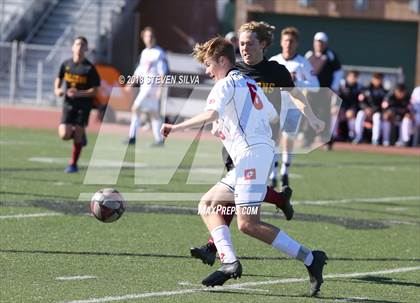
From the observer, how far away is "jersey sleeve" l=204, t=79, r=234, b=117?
774cm

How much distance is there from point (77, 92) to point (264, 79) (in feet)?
21.1

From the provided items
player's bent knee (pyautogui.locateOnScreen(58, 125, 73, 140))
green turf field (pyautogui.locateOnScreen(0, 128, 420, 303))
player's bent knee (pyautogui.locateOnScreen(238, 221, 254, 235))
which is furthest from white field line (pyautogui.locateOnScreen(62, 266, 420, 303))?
player's bent knee (pyautogui.locateOnScreen(58, 125, 73, 140))

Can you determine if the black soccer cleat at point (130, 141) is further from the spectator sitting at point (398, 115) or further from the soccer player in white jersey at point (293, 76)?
the soccer player in white jersey at point (293, 76)

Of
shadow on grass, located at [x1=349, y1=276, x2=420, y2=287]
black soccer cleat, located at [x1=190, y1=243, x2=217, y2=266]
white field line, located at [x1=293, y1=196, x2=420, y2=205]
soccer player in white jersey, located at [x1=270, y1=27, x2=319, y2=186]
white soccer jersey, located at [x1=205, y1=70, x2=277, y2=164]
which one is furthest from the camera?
soccer player in white jersey, located at [x1=270, y1=27, x2=319, y2=186]

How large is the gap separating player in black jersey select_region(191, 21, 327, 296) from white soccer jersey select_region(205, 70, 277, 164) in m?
0.44

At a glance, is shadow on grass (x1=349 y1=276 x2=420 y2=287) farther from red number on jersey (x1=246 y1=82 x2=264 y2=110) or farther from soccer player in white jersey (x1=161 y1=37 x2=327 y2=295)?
red number on jersey (x1=246 y1=82 x2=264 y2=110)

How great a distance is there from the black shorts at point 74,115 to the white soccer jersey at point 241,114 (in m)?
8.24

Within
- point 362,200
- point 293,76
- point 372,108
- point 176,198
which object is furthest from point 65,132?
point 372,108

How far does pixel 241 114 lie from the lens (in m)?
7.96

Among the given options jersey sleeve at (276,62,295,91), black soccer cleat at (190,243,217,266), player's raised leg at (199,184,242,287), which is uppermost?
jersey sleeve at (276,62,295,91)

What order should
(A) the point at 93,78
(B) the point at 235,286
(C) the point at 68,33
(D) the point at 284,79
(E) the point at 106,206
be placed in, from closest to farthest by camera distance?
(B) the point at 235,286
(E) the point at 106,206
(D) the point at 284,79
(A) the point at 93,78
(C) the point at 68,33

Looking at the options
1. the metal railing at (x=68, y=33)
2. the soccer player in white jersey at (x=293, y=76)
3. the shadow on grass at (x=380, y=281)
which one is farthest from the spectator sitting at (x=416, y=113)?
the shadow on grass at (x=380, y=281)

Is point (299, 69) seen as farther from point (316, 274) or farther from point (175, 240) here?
point (316, 274)

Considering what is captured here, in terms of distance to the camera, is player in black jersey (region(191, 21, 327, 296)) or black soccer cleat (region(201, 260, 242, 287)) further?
player in black jersey (region(191, 21, 327, 296))
